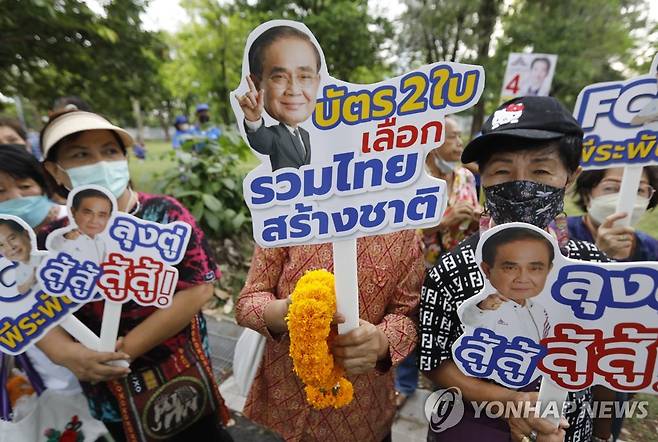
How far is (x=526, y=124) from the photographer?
0.97 m

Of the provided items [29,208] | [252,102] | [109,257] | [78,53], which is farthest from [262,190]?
[78,53]

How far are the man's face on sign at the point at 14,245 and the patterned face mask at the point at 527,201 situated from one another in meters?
1.42

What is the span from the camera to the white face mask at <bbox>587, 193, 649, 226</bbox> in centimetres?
160

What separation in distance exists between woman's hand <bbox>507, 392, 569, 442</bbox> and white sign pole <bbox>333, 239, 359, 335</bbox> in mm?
491

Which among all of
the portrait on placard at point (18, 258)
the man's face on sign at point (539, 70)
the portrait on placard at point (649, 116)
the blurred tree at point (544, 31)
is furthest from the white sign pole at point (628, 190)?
the blurred tree at point (544, 31)

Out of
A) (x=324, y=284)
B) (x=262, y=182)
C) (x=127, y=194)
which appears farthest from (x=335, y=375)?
(x=127, y=194)

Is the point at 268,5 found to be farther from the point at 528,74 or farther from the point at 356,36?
the point at 528,74

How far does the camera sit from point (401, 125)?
0.91m

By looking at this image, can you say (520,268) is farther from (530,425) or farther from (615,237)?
(615,237)

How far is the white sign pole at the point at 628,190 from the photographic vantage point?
1364 millimetres

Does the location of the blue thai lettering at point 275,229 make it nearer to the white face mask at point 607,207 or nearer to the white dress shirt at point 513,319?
the white dress shirt at point 513,319

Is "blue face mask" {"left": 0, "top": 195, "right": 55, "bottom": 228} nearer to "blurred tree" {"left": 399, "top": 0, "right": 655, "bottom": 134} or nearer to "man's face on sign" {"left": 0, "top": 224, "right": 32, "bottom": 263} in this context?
"man's face on sign" {"left": 0, "top": 224, "right": 32, "bottom": 263}

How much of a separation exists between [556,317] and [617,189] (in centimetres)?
110

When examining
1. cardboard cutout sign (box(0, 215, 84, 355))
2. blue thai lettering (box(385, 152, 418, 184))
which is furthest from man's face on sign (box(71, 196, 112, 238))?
blue thai lettering (box(385, 152, 418, 184))
